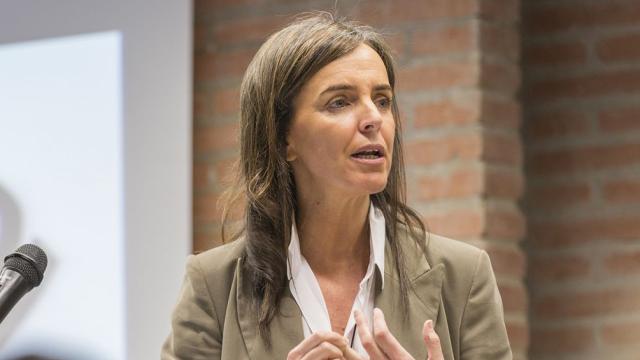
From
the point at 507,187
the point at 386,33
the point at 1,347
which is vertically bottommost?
the point at 1,347

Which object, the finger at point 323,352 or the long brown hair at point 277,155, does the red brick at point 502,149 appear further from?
the finger at point 323,352

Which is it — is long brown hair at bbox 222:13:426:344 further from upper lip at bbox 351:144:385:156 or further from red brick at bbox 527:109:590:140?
red brick at bbox 527:109:590:140

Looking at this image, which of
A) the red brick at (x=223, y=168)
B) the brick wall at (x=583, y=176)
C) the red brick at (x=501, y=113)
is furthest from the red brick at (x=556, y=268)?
the red brick at (x=223, y=168)

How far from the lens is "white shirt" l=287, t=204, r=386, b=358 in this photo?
206 centimetres

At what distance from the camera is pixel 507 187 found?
3.29m

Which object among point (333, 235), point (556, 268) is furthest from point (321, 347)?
point (556, 268)

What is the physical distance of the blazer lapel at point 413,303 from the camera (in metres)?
2.04

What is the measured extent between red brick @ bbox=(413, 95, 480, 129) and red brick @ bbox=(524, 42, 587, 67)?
0.40 m

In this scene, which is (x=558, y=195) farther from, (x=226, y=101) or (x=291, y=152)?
(x=291, y=152)

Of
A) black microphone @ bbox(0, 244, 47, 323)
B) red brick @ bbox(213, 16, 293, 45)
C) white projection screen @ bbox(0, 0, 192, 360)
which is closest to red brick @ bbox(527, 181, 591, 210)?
red brick @ bbox(213, 16, 293, 45)

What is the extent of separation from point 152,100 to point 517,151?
95 centimetres

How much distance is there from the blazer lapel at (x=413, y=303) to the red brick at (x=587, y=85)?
58.1 inches

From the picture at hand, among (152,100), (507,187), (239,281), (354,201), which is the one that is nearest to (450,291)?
(354,201)

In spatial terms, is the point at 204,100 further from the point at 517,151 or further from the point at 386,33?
the point at 517,151
